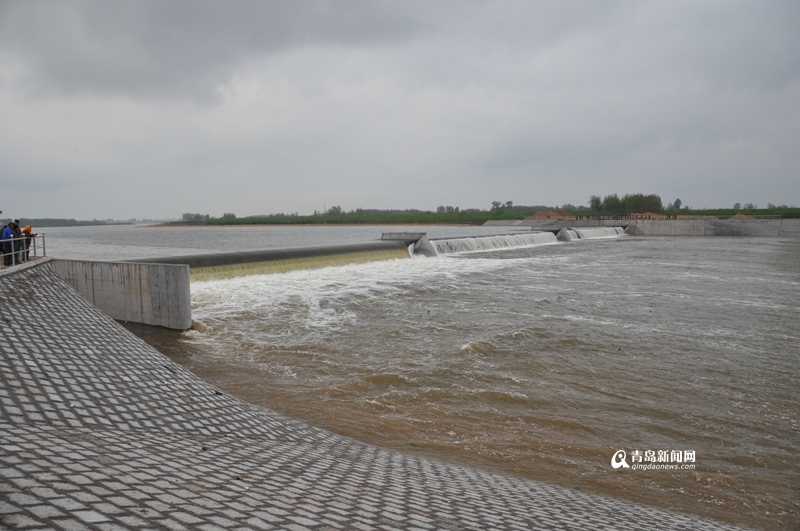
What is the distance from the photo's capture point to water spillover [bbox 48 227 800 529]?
21.8 feet

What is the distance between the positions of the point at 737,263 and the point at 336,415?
3321cm

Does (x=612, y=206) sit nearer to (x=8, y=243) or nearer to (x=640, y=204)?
(x=640, y=204)

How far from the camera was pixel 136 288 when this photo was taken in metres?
13.9

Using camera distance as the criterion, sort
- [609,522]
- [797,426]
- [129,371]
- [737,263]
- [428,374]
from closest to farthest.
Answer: [609,522]
[129,371]
[797,426]
[428,374]
[737,263]

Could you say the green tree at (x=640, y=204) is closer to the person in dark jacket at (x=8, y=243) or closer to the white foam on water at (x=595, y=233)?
the white foam on water at (x=595, y=233)

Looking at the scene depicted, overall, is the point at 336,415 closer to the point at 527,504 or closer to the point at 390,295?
the point at 527,504

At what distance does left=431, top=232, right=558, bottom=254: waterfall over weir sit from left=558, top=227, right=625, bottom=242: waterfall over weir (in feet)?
7.43

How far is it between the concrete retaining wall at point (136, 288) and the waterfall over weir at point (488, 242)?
24449 mm

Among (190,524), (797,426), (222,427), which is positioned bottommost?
(797,426)

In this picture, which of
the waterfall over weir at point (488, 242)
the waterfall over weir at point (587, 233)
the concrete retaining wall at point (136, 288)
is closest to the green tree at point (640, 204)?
the waterfall over weir at point (587, 233)

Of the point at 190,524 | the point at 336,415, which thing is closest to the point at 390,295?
the point at 336,415

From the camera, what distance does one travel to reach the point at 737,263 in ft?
106

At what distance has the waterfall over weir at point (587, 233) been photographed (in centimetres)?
5759

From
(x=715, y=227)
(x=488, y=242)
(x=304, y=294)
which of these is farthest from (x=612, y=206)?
(x=304, y=294)
